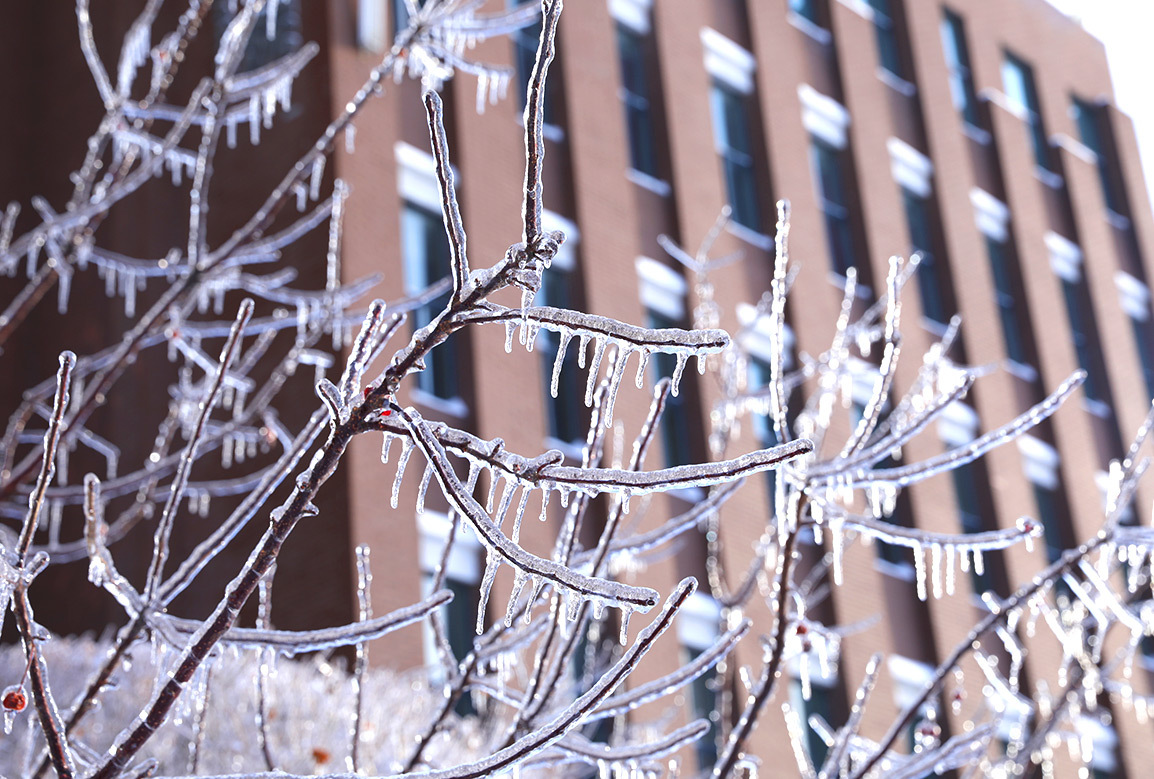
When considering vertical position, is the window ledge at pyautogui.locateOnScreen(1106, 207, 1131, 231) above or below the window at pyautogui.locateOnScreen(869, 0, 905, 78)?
below

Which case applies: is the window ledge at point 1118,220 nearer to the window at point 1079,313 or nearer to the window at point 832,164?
the window at point 1079,313

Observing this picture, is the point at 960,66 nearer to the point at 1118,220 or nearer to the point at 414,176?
the point at 1118,220

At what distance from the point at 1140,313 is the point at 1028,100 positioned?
380 centimetres

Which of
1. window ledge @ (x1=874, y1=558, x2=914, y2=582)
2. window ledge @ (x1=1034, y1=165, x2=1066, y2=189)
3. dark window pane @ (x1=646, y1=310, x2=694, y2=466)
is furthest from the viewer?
window ledge @ (x1=1034, y1=165, x2=1066, y2=189)

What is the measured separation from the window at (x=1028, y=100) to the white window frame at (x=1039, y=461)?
528 centimetres

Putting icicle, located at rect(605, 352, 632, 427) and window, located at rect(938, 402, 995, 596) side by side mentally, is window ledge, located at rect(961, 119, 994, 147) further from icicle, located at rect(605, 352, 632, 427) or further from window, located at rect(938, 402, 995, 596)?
icicle, located at rect(605, 352, 632, 427)

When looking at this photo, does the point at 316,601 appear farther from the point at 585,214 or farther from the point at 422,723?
the point at 585,214

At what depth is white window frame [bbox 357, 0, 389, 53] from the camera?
13109 millimetres

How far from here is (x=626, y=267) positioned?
49.5ft

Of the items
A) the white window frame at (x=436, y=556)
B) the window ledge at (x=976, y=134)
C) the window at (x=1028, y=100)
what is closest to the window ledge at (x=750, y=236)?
the window ledge at (x=976, y=134)

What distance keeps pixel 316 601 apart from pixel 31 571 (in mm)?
9317

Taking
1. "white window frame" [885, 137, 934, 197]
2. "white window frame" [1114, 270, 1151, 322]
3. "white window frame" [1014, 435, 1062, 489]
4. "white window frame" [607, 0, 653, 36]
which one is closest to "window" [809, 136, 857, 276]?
"white window frame" [885, 137, 934, 197]

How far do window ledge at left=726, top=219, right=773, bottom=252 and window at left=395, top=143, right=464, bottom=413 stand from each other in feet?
13.7

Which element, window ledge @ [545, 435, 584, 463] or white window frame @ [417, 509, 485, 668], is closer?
white window frame @ [417, 509, 485, 668]
